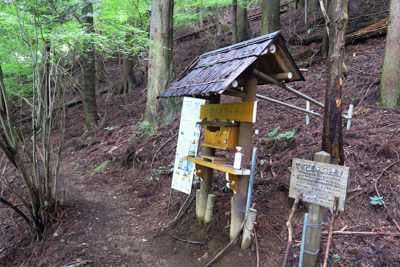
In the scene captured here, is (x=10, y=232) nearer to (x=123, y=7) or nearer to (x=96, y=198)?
(x=96, y=198)

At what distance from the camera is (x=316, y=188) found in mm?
3076

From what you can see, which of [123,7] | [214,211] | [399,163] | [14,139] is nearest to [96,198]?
[14,139]

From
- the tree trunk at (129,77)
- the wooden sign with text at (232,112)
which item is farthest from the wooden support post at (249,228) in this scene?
the tree trunk at (129,77)

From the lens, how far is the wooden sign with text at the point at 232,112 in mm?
3697

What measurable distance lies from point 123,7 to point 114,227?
10912 mm

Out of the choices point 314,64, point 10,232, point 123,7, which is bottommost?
point 10,232

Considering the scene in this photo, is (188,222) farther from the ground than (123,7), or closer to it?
closer to it

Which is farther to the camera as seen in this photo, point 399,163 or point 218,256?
point 399,163

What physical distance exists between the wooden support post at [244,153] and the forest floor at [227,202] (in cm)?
43

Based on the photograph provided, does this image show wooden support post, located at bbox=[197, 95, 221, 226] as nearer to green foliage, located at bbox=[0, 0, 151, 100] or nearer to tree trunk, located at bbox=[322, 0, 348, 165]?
tree trunk, located at bbox=[322, 0, 348, 165]

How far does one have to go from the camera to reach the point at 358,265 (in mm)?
3109

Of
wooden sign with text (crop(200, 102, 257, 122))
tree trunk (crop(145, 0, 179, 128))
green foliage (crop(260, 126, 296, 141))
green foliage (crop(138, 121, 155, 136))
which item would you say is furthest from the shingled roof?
tree trunk (crop(145, 0, 179, 128))

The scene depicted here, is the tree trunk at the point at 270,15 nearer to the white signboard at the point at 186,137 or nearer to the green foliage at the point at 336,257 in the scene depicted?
the white signboard at the point at 186,137

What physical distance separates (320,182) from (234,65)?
1.89 metres
